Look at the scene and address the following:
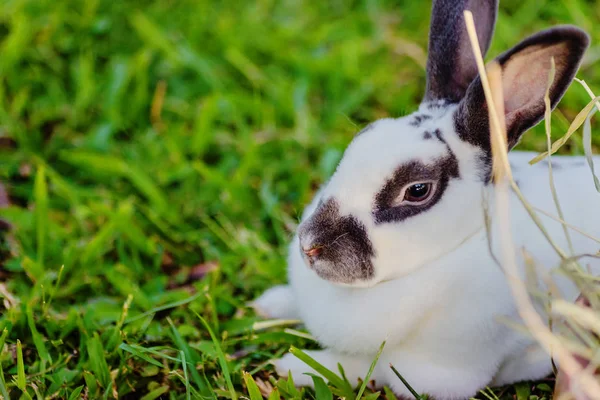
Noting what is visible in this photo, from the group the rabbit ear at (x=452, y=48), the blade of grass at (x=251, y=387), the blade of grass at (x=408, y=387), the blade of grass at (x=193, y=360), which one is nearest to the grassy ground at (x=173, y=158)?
the blade of grass at (x=193, y=360)

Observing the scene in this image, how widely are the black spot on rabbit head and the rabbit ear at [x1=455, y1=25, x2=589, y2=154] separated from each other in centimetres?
43

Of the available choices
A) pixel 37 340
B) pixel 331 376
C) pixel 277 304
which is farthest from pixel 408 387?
pixel 37 340

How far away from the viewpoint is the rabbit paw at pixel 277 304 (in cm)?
295

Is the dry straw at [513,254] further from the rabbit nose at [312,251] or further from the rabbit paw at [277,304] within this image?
the rabbit paw at [277,304]

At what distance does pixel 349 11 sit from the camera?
464 centimetres

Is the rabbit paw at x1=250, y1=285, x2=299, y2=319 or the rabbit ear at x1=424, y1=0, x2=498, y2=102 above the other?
the rabbit ear at x1=424, y1=0, x2=498, y2=102

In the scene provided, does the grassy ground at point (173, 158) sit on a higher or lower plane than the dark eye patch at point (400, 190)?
lower

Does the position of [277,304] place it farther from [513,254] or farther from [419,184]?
[513,254]

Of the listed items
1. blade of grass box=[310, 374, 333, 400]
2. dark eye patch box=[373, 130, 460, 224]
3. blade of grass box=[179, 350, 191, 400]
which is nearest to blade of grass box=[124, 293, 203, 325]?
blade of grass box=[179, 350, 191, 400]

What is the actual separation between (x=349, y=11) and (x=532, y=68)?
248 centimetres

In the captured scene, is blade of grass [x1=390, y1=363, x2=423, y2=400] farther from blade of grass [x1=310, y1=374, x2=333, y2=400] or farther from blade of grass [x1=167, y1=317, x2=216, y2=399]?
blade of grass [x1=167, y1=317, x2=216, y2=399]

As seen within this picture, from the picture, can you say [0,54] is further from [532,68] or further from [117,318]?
[532,68]

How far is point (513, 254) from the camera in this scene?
2137 mm

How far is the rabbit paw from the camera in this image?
116 inches
